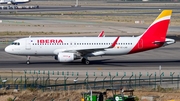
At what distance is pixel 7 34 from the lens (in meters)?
114

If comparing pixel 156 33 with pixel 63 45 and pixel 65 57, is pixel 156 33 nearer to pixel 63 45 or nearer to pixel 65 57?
pixel 63 45

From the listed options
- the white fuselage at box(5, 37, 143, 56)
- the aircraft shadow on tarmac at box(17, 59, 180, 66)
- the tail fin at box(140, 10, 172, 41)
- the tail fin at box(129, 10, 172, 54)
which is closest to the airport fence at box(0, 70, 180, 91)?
the white fuselage at box(5, 37, 143, 56)

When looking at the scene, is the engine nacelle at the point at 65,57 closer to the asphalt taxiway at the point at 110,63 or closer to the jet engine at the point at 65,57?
the jet engine at the point at 65,57

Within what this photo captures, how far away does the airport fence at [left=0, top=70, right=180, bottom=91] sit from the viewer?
49531 mm

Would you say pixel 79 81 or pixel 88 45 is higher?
pixel 88 45

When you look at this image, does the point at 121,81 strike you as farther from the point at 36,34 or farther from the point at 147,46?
the point at 36,34

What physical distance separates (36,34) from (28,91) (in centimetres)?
6786

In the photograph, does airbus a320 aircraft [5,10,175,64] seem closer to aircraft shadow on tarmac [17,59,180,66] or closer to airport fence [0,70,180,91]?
aircraft shadow on tarmac [17,59,180,66]

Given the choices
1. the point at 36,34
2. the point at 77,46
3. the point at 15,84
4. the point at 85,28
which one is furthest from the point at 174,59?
the point at 85,28


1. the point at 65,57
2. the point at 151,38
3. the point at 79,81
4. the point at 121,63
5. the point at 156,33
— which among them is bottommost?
the point at 79,81

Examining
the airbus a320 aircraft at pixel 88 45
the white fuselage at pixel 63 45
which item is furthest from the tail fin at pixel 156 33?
the white fuselage at pixel 63 45

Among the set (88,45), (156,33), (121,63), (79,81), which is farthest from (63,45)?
(79,81)

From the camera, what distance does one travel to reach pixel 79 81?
179 feet

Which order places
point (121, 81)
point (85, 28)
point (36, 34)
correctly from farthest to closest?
point (85, 28) → point (36, 34) → point (121, 81)
